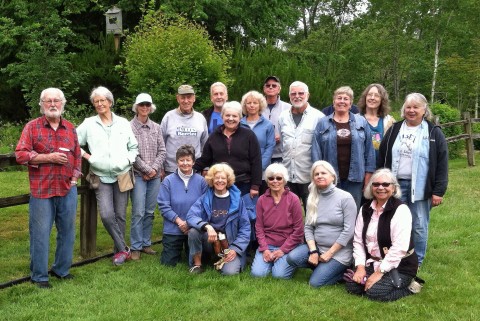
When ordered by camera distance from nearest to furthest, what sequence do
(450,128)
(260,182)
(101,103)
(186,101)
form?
(101,103)
(260,182)
(186,101)
(450,128)

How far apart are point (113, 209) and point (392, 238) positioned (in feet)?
9.70

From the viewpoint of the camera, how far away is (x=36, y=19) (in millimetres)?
15023

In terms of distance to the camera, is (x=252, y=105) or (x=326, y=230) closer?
(x=326, y=230)

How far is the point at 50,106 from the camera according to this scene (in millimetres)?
4922

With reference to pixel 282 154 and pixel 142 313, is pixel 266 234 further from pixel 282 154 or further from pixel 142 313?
pixel 142 313

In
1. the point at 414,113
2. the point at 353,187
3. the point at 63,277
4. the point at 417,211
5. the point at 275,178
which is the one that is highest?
the point at 414,113

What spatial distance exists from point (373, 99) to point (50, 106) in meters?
3.33

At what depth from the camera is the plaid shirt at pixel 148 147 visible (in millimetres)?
6098

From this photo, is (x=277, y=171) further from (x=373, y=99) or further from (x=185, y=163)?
(x=373, y=99)

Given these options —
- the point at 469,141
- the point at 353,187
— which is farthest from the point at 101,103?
the point at 469,141

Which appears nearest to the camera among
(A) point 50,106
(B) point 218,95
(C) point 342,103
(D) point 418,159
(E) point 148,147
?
(A) point 50,106

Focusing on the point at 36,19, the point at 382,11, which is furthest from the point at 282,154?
the point at 382,11

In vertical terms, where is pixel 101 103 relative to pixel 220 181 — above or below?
above

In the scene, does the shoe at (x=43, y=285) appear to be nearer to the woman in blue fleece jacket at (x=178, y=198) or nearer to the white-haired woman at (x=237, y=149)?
the woman in blue fleece jacket at (x=178, y=198)
